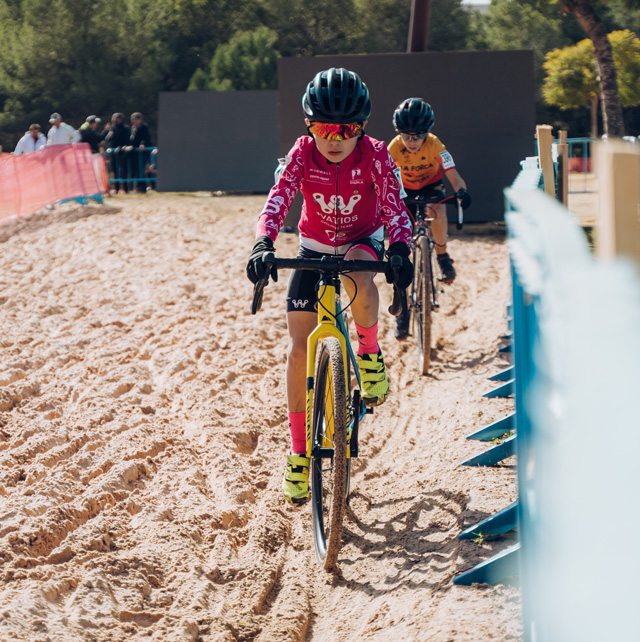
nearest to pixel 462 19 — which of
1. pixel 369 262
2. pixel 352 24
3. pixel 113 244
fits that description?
pixel 352 24

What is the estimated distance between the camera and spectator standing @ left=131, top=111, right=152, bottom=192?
67.4 ft

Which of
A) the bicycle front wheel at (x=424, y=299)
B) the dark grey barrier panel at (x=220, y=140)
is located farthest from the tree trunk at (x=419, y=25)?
the bicycle front wheel at (x=424, y=299)

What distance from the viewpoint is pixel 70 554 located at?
399 cm

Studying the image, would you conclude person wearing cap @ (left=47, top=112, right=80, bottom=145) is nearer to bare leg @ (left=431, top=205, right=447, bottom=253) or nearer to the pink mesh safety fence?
the pink mesh safety fence

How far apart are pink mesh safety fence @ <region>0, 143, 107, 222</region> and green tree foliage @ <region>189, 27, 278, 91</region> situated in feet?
79.4

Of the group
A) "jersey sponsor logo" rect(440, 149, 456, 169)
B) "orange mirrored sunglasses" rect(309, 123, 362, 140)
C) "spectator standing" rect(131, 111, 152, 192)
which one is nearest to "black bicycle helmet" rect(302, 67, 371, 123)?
"orange mirrored sunglasses" rect(309, 123, 362, 140)

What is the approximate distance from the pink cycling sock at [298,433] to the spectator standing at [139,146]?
17.5 m

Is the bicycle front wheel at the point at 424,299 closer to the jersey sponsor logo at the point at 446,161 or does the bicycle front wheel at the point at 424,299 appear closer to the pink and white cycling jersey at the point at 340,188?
the jersey sponsor logo at the point at 446,161

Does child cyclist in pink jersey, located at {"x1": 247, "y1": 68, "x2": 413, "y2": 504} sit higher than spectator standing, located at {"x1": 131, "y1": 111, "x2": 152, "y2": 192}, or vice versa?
spectator standing, located at {"x1": 131, "y1": 111, "x2": 152, "y2": 192}

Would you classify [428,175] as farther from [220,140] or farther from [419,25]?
[220,140]

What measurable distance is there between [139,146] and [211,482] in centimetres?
1710

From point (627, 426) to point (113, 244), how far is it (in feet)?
39.1

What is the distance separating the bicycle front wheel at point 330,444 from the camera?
3672 millimetres

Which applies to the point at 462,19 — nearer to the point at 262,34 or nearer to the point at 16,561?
the point at 262,34
